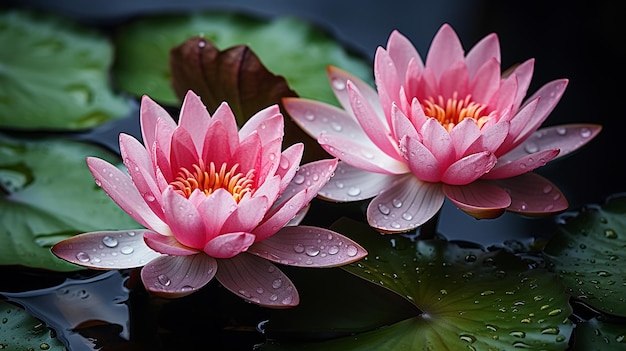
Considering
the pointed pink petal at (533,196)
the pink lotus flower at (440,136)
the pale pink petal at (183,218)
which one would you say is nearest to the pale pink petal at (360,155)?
the pink lotus flower at (440,136)

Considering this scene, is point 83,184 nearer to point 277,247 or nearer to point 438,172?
point 277,247

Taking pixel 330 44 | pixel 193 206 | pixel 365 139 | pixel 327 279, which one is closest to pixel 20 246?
pixel 193 206

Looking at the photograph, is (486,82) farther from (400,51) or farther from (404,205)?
(404,205)

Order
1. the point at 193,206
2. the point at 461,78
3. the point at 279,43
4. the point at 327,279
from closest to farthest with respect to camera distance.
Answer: the point at 193,206
the point at 327,279
the point at 461,78
the point at 279,43

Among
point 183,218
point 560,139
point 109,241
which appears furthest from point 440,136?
point 109,241

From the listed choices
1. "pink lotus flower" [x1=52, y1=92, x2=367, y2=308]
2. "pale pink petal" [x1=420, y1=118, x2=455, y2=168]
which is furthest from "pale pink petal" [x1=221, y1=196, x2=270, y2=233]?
"pale pink petal" [x1=420, y1=118, x2=455, y2=168]

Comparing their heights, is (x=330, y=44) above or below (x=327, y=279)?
above
